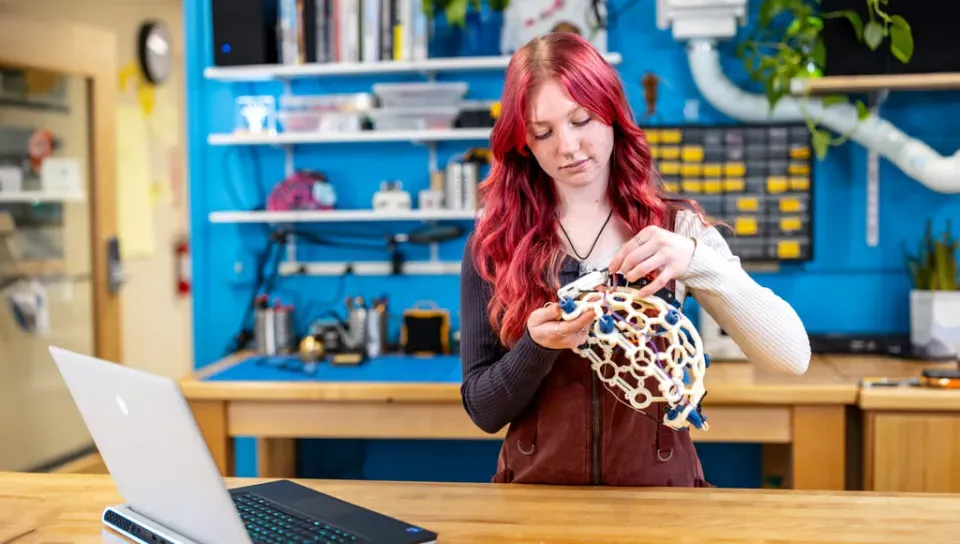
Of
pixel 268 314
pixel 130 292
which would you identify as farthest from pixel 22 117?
pixel 268 314

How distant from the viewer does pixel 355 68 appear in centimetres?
331

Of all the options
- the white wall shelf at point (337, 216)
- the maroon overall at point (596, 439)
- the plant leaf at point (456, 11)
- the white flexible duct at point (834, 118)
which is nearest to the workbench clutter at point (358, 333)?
the white wall shelf at point (337, 216)

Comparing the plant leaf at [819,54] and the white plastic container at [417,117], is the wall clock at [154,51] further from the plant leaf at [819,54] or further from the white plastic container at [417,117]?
the plant leaf at [819,54]

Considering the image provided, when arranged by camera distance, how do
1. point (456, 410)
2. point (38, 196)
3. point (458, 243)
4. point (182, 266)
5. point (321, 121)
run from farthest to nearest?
point (182, 266), point (38, 196), point (458, 243), point (321, 121), point (456, 410)

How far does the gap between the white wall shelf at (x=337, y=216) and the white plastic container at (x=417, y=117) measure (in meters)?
0.30

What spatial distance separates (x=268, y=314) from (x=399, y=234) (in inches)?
21.9

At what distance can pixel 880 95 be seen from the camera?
3.14m

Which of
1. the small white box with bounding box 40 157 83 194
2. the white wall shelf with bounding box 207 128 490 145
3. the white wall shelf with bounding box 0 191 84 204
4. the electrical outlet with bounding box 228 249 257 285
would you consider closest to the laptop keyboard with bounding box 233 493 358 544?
the white wall shelf with bounding box 207 128 490 145

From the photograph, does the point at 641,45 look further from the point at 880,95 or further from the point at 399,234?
the point at 399,234

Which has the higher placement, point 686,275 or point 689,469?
point 686,275

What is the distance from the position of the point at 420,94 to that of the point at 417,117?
81mm

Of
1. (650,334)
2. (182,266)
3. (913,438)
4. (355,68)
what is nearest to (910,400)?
Answer: (913,438)

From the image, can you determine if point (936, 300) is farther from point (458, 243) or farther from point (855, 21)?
point (458, 243)

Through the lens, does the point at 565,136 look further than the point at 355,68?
No
